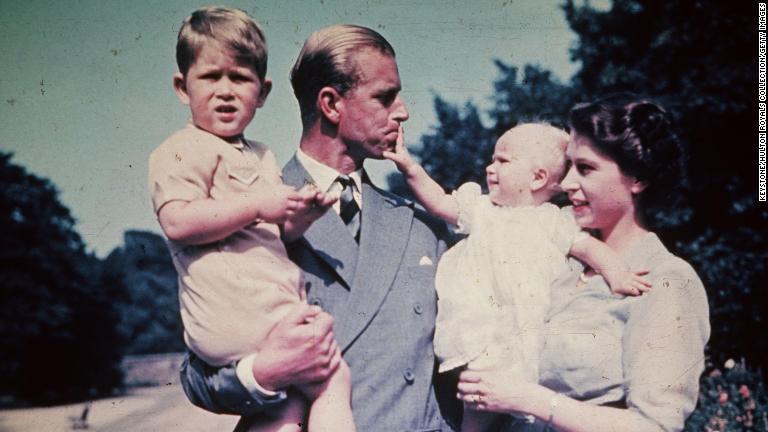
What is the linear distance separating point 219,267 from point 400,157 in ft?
3.10

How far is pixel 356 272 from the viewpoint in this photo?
2.66m

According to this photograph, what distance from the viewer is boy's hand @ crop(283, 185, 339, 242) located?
226 cm

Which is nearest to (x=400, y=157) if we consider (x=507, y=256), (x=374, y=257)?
(x=374, y=257)

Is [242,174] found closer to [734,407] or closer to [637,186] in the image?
[637,186]

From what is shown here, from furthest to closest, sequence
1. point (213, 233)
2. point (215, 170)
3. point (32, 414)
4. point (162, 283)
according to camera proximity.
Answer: point (162, 283)
point (32, 414)
point (215, 170)
point (213, 233)

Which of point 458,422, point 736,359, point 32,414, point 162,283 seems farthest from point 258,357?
point 162,283

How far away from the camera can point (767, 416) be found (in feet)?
23.6

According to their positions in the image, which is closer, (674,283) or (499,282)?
(674,283)

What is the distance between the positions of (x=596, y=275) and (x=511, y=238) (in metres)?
0.36

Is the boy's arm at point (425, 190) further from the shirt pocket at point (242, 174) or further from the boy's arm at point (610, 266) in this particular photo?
the shirt pocket at point (242, 174)

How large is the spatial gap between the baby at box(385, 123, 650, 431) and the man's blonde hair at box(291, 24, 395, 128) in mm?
390

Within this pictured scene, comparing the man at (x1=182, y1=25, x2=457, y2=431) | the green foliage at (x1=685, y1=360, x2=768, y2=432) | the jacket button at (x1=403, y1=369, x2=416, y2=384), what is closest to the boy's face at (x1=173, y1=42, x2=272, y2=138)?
the man at (x1=182, y1=25, x2=457, y2=431)

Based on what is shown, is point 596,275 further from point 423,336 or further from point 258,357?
point 258,357

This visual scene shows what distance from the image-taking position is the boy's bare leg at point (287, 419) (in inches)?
92.7
